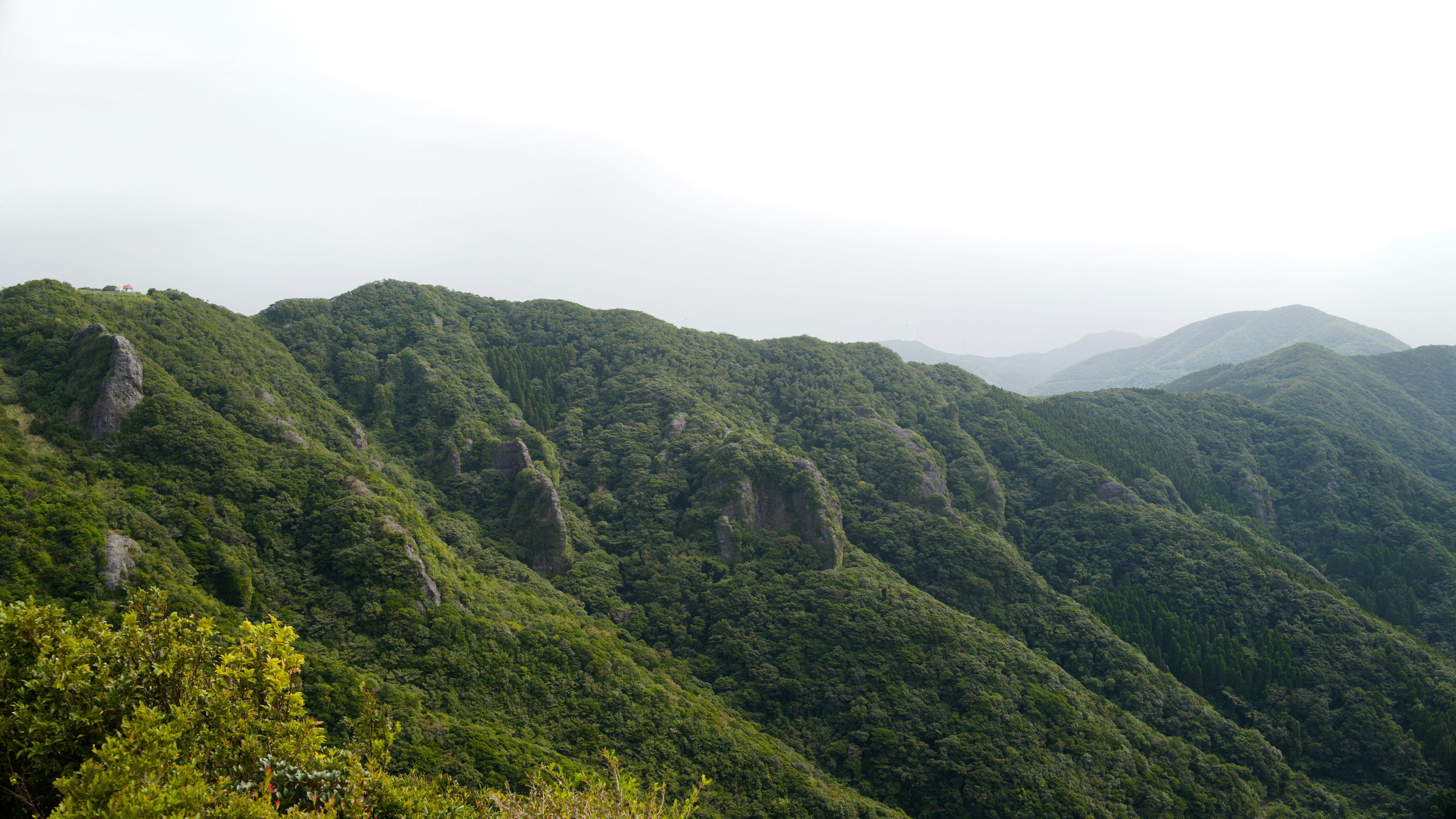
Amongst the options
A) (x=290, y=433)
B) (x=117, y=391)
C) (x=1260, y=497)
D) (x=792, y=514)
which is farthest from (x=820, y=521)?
(x=1260, y=497)

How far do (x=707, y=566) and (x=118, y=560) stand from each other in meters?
72.7

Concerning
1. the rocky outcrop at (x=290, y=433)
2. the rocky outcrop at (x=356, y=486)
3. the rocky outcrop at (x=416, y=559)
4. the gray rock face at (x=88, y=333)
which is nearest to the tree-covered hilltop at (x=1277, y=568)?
the rocky outcrop at (x=416, y=559)

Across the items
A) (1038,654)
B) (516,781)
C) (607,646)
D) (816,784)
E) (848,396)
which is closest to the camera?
(516,781)

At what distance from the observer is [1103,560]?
124438mm

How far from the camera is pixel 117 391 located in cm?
6950

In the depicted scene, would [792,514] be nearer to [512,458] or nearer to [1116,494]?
[512,458]

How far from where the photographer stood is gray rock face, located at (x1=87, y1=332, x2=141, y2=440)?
6775 cm

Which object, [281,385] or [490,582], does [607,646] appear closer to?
[490,582]

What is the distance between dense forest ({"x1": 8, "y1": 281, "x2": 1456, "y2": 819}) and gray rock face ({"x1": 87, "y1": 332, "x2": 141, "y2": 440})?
366mm

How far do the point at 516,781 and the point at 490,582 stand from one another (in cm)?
3375

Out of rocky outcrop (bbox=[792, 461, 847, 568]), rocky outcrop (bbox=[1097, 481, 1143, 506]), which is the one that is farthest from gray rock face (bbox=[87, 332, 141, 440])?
rocky outcrop (bbox=[1097, 481, 1143, 506])

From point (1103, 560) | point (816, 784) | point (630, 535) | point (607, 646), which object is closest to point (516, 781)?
point (607, 646)

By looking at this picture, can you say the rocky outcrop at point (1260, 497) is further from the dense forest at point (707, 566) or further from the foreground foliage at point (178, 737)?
the foreground foliage at point (178, 737)

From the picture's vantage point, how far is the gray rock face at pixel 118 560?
5262cm
